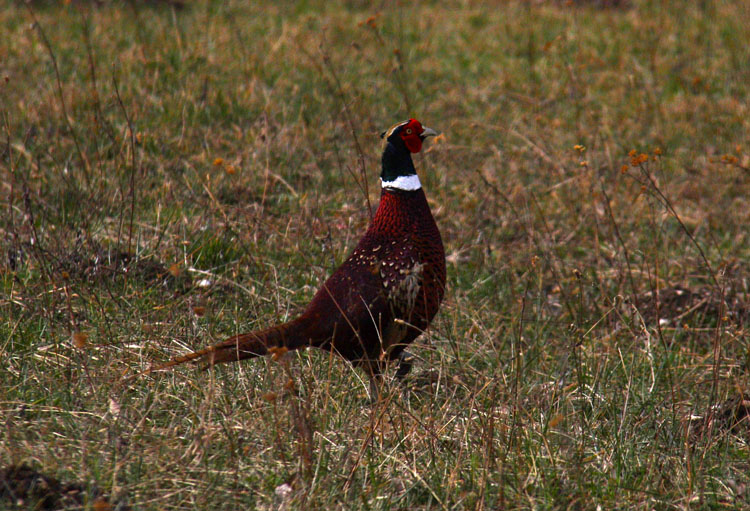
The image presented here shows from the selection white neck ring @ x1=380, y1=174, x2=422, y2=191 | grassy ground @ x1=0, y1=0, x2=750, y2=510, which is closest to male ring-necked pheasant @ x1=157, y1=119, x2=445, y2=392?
white neck ring @ x1=380, y1=174, x2=422, y2=191

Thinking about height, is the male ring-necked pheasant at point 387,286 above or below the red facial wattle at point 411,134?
below

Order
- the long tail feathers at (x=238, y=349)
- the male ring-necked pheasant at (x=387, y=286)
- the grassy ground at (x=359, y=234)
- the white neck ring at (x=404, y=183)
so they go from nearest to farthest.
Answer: the grassy ground at (x=359, y=234) < the long tail feathers at (x=238, y=349) < the male ring-necked pheasant at (x=387, y=286) < the white neck ring at (x=404, y=183)

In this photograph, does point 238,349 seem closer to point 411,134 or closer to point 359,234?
point 411,134

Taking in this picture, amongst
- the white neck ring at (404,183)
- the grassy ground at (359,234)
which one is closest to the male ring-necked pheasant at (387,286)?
the white neck ring at (404,183)

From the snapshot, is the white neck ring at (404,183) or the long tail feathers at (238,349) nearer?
the long tail feathers at (238,349)

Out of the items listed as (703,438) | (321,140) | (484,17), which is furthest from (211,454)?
(484,17)

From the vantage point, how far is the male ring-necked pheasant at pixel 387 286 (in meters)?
3.24

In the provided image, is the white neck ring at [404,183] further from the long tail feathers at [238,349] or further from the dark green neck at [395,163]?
the long tail feathers at [238,349]

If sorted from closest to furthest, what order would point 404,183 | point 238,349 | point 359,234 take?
point 238,349
point 404,183
point 359,234

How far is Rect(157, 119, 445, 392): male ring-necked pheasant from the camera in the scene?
3.24m

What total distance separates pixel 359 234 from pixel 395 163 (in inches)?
A: 48.0

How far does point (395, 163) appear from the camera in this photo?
3.51 m

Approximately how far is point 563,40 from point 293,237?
377cm

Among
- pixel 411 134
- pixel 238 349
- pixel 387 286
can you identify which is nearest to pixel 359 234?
pixel 411 134
